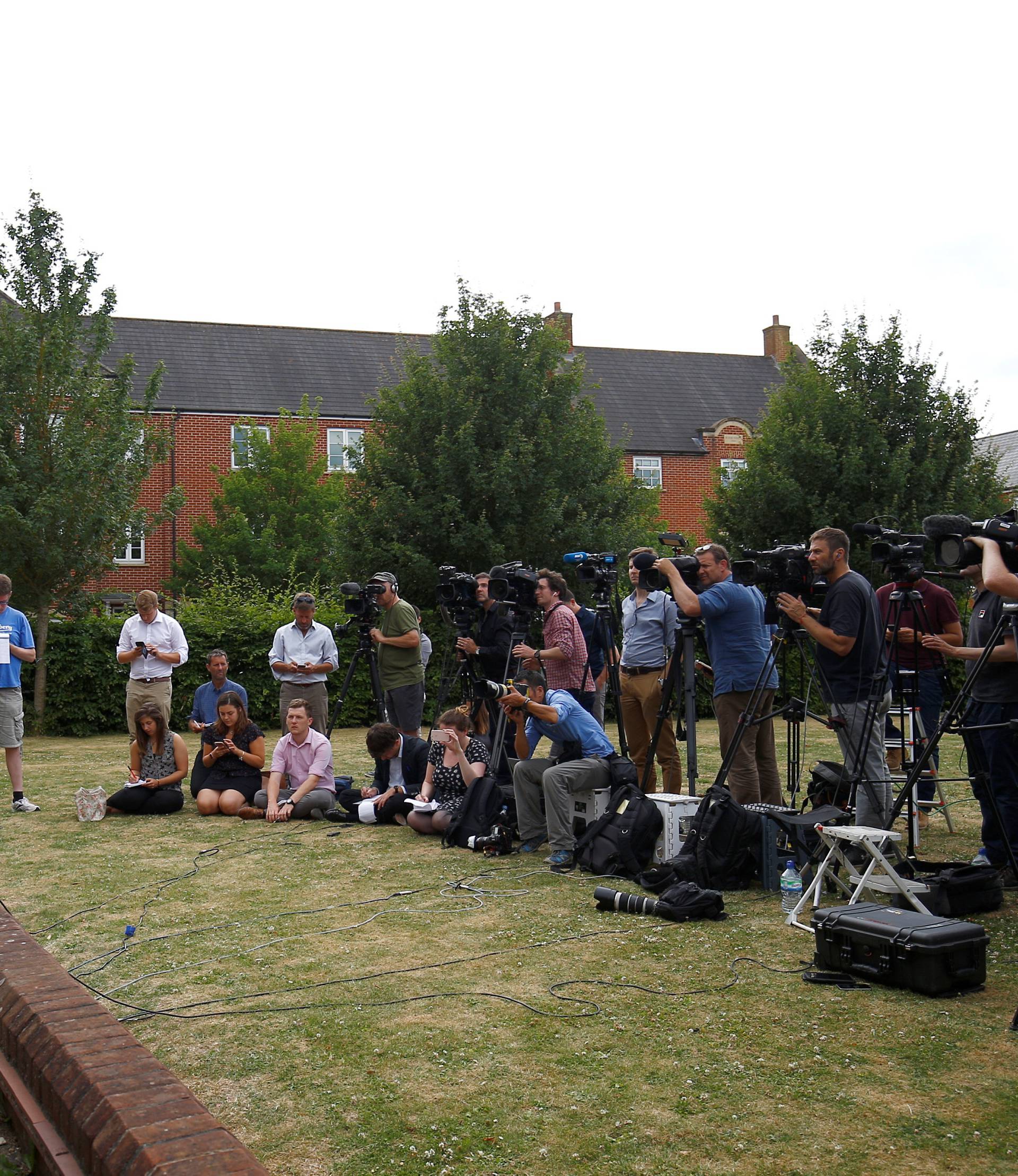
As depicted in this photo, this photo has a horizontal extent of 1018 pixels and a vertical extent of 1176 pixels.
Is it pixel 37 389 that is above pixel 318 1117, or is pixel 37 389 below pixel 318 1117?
above

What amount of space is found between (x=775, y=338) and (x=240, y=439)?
20.6 m

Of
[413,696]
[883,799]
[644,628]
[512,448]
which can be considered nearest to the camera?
[883,799]

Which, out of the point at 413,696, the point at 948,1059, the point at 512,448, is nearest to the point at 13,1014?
the point at 948,1059

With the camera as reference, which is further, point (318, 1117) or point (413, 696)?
point (413, 696)

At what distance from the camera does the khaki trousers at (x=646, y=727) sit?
27.8 feet

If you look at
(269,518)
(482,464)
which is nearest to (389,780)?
(482,464)

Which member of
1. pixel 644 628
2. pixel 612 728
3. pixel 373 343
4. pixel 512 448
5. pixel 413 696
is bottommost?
pixel 612 728

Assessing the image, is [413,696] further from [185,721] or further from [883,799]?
[185,721]

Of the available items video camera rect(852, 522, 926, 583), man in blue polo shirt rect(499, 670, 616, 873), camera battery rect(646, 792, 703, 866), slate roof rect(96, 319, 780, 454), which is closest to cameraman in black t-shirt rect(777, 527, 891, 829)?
video camera rect(852, 522, 926, 583)

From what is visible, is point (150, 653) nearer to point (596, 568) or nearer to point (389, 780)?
point (389, 780)

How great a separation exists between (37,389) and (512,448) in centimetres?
727

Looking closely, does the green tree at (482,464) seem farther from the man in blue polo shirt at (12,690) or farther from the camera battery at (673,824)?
the camera battery at (673,824)

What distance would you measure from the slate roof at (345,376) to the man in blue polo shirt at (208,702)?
2337 cm

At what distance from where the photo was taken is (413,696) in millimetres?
10312
